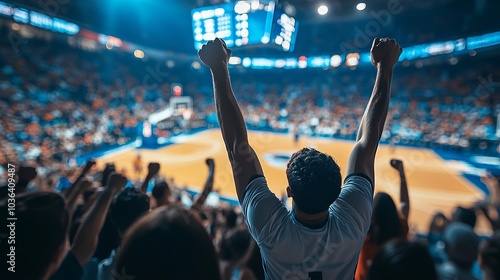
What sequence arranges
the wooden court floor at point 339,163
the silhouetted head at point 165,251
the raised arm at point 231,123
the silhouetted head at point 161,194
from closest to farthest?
1. the silhouetted head at point 165,251
2. the raised arm at point 231,123
3. the silhouetted head at point 161,194
4. the wooden court floor at point 339,163

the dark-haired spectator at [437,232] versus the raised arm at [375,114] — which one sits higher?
the raised arm at [375,114]

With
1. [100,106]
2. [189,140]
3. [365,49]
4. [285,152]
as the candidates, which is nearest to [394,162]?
[285,152]

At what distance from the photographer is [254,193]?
1427 mm

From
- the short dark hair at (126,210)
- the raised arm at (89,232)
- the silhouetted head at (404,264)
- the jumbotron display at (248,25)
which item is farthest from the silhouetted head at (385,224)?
the jumbotron display at (248,25)

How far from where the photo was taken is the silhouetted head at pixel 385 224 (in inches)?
86.9

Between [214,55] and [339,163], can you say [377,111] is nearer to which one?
[214,55]

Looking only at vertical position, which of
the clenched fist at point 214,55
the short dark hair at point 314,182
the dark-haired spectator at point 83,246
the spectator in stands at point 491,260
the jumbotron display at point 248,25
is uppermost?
the jumbotron display at point 248,25

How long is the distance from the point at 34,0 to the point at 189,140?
15148 millimetres

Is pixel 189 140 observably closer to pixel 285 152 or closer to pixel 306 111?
pixel 285 152

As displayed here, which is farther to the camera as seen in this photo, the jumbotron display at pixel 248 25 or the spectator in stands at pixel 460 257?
the jumbotron display at pixel 248 25

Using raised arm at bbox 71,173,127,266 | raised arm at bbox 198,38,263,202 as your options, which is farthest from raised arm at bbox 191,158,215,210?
raised arm at bbox 198,38,263,202

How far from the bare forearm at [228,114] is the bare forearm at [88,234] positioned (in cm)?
114

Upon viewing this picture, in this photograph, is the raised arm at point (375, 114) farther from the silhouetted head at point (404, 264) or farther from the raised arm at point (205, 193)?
the raised arm at point (205, 193)

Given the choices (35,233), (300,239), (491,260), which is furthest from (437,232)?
(35,233)
